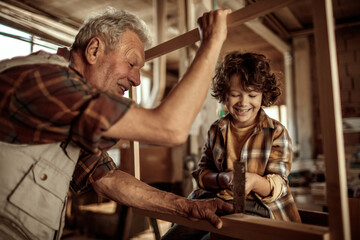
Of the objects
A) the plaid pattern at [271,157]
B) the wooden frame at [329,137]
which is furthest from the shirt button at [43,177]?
the wooden frame at [329,137]

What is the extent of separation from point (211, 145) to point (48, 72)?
0.69m

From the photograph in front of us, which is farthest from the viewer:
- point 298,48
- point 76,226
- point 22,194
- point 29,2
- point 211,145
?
point 298,48

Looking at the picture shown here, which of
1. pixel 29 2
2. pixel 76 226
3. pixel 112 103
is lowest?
pixel 76 226

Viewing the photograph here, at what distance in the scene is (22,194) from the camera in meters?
0.81

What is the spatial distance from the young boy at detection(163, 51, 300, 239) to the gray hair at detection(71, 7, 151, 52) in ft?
1.33

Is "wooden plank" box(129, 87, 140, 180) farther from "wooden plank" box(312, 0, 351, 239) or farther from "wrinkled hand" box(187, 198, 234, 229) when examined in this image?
"wooden plank" box(312, 0, 351, 239)

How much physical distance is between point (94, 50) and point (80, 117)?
1.30ft

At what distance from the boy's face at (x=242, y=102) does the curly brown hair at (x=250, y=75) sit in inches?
0.8

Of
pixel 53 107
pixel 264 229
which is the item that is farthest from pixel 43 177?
pixel 264 229

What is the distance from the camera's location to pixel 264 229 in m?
0.64

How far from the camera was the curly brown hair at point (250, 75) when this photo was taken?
3.54ft

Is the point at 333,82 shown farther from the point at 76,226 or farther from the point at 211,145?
the point at 76,226

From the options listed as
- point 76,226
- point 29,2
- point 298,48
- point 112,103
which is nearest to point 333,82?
point 112,103

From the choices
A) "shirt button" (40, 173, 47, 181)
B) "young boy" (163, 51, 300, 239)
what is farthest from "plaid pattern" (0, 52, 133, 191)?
"young boy" (163, 51, 300, 239)
